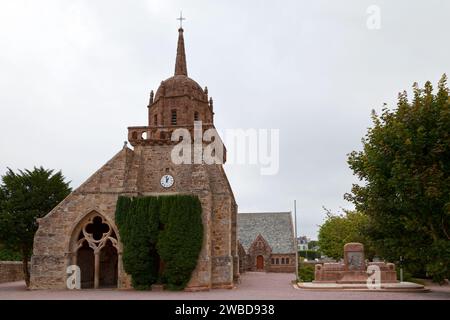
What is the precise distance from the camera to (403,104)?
792 inches

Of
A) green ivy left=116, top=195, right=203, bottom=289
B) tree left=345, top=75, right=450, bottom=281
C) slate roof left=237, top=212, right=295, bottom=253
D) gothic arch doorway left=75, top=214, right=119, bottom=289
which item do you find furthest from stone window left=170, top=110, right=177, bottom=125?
slate roof left=237, top=212, right=295, bottom=253

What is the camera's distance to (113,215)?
25375 millimetres

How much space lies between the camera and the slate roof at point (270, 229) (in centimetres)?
5578

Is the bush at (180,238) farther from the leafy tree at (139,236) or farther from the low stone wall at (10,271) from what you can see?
the low stone wall at (10,271)

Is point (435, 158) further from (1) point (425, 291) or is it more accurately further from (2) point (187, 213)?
(2) point (187, 213)

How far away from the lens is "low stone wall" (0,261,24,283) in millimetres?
31969

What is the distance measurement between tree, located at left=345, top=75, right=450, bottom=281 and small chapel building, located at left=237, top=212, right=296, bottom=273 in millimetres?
31247

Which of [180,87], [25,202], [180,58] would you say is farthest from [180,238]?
[180,58]

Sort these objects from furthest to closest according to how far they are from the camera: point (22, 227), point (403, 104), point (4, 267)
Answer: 1. point (4, 267)
2. point (22, 227)
3. point (403, 104)

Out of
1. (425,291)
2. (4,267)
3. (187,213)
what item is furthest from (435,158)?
(4,267)

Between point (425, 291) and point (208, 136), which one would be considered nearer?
point (425, 291)

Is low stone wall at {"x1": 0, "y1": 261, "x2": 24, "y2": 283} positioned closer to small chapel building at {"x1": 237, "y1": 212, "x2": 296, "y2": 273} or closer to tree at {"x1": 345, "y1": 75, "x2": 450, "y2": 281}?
small chapel building at {"x1": 237, "y1": 212, "x2": 296, "y2": 273}

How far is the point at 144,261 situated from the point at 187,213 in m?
3.50
